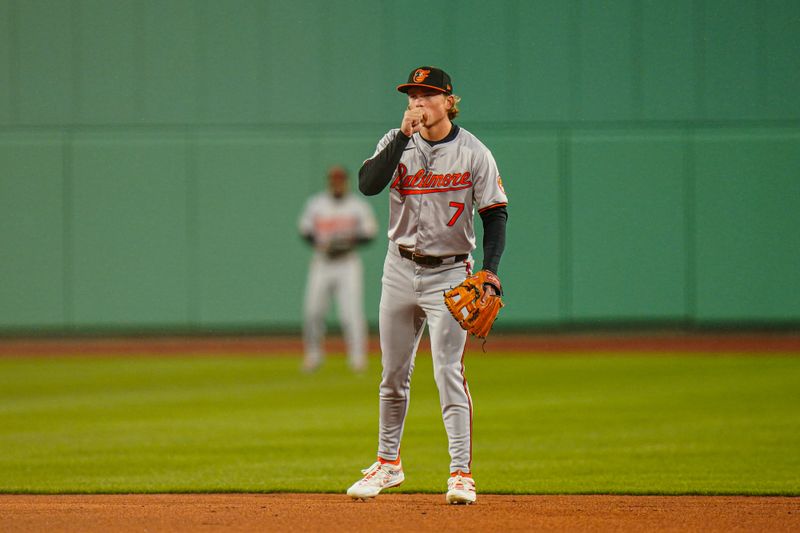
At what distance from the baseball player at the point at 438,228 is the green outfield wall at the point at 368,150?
11581 millimetres

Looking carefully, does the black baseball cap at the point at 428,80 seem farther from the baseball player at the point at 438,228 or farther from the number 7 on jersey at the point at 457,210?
the number 7 on jersey at the point at 457,210

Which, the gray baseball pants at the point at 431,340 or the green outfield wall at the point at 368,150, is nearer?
the gray baseball pants at the point at 431,340

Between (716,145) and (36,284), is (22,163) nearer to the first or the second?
(36,284)

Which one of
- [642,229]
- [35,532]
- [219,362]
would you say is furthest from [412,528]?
[642,229]

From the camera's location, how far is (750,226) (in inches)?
667

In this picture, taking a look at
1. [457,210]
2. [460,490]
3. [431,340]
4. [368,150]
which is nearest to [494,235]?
[457,210]

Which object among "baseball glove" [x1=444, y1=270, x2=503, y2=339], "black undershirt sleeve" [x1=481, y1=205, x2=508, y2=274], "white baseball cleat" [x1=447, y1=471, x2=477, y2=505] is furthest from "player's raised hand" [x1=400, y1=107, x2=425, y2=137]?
"white baseball cleat" [x1=447, y1=471, x2=477, y2=505]

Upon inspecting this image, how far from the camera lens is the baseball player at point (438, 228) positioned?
529 cm

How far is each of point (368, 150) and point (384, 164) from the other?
11.9m

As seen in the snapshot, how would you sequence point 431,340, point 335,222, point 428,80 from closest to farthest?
1. point 428,80
2. point 431,340
3. point 335,222

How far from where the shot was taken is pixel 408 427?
889cm

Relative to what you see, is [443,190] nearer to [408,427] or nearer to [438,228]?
[438,228]

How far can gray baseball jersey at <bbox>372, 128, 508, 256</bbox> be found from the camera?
208 inches

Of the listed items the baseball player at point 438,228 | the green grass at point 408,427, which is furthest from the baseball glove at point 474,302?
the green grass at point 408,427
